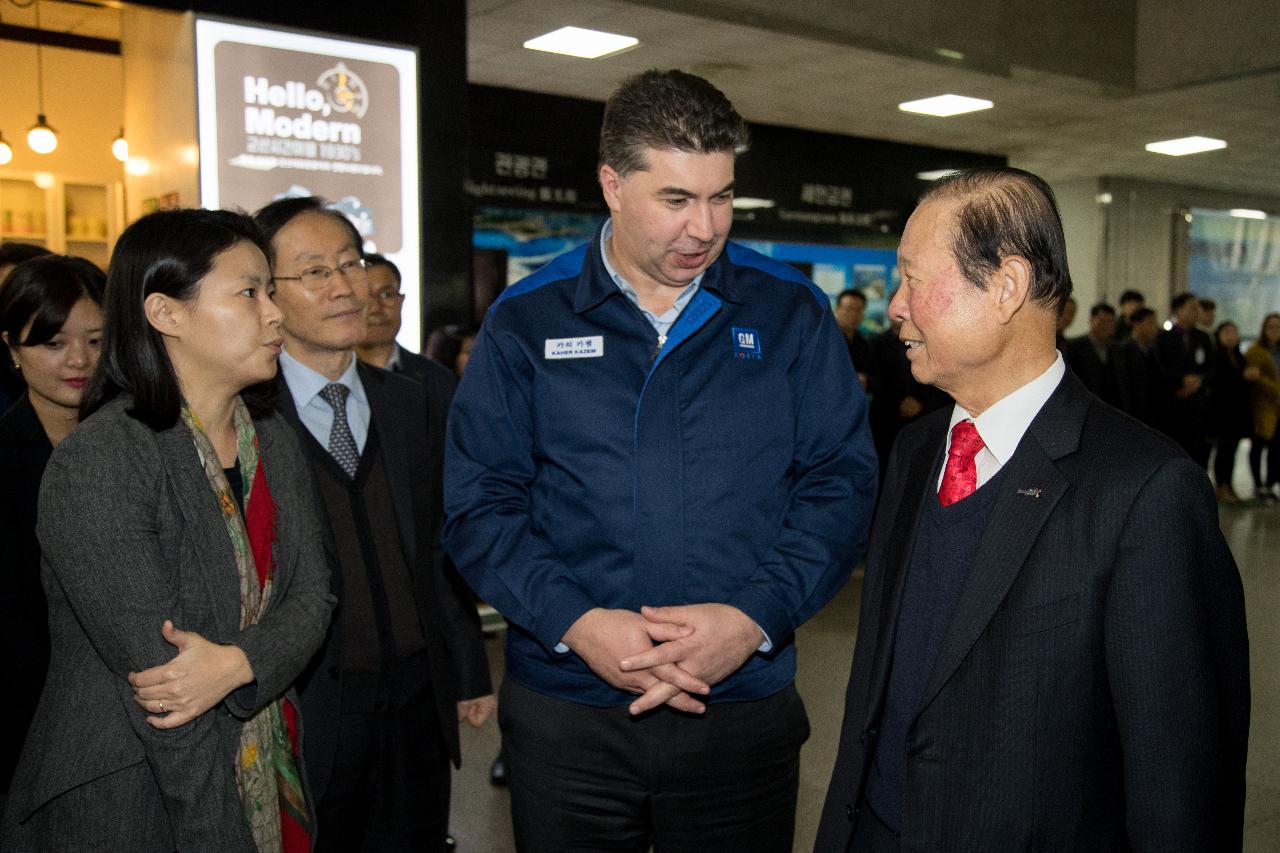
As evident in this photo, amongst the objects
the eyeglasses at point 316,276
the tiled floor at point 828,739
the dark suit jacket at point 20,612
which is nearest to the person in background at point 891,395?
the tiled floor at point 828,739

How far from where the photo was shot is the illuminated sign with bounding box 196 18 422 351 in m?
4.98

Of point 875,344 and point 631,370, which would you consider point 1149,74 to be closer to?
point 875,344

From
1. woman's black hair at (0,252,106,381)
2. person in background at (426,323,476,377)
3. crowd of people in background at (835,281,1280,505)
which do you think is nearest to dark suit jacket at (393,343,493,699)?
woman's black hair at (0,252,106,381)

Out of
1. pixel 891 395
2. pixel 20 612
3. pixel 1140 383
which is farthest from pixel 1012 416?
pixel 1140 383

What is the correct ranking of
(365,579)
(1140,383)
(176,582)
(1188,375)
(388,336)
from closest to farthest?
1. (176,582)
2. (365,579)
3. (388,336)
4. (1140,383)
5. (1188,375)

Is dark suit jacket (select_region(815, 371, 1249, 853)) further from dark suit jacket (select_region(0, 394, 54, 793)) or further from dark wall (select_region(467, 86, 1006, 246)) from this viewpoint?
dark wall (select_region(467, 86, 1006, 246))

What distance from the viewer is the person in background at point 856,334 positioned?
7715mm

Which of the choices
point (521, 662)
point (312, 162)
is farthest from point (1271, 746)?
point (312, 162)

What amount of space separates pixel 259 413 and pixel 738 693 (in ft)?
3.49

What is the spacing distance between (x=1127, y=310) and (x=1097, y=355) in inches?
80.2

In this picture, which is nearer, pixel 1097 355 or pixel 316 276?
pixel 316 276

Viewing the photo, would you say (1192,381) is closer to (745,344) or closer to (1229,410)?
(1229,410)

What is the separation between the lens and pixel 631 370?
5.91 feet

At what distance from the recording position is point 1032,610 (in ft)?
4.25
